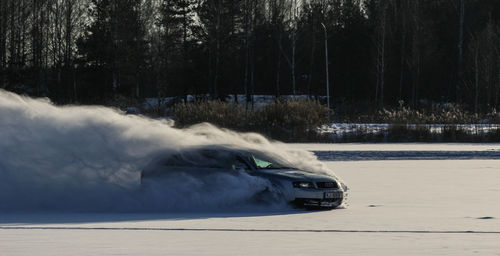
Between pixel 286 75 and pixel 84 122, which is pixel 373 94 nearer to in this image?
pixel 286 75

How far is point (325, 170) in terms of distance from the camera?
53.5ft

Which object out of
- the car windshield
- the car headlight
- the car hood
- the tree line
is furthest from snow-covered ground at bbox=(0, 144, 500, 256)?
the tree line

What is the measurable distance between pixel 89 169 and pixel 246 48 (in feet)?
192

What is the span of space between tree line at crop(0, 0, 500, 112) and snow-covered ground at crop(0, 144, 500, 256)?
5028cm

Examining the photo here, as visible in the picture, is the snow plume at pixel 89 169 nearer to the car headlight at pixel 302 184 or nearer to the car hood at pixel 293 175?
the car hood at pixel 293 175

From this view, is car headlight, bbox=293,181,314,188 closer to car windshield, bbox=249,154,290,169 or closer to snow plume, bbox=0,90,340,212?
snow plume, bbox=0,90,340,212

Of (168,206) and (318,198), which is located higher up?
(318,198)

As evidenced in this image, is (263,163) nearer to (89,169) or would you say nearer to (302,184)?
(302,184)

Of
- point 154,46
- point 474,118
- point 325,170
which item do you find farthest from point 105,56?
point 325,170

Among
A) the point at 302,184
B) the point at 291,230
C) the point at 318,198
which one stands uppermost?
the point at 302,184

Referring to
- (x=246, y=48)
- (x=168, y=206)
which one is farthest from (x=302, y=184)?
(x=246, y=48)

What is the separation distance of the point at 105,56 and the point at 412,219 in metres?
58.9

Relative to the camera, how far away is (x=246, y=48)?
72250 millimetres

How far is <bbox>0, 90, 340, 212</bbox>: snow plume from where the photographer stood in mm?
14094
